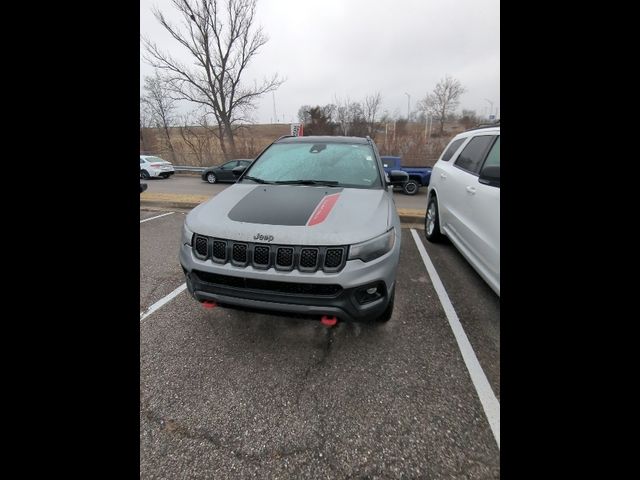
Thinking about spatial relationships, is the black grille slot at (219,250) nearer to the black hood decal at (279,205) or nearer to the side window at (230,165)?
the black hood decal at (279,205)

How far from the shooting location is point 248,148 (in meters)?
24.6

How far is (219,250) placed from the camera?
1.99 meters

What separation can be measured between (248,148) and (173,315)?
24.1 m

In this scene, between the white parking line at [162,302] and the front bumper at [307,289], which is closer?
Answer: the front bumper at [307,289]

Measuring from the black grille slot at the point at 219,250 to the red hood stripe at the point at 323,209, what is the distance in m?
0.63

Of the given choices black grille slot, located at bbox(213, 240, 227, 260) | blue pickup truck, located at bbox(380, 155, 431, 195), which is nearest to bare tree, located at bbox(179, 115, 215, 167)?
blue pickup truck, located at bbox(380, 155, 431, 195)

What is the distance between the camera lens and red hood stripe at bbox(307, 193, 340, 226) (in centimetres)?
201

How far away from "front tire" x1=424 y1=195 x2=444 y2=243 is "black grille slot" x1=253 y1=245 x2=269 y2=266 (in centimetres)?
363

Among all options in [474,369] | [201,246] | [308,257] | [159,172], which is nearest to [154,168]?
[159,172]

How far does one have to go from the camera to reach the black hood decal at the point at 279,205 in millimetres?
2062

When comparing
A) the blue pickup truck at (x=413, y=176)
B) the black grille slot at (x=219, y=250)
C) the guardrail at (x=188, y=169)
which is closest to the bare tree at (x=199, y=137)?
the guardrail at (x=188, y=169)
